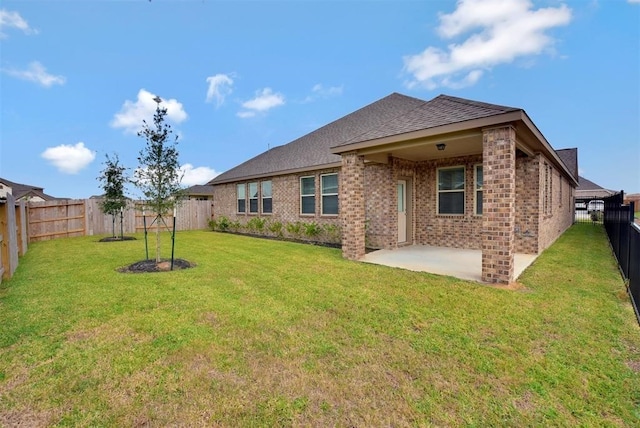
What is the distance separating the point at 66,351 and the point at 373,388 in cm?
310

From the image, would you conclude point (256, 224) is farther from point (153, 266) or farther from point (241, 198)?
point (153, 266)

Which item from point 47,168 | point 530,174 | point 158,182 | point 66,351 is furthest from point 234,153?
point 66,351

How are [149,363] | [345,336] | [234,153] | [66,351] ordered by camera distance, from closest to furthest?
[149,363], [66,351], [345,336], [234,153]

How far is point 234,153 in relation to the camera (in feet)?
68.0

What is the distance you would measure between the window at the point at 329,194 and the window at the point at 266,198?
3605 millimetres

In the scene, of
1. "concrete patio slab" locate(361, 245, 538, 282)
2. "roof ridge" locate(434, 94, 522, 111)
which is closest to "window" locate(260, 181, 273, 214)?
"concrete patio slab" locate(361, 245, 538, 282)

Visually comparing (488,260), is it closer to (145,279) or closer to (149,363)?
(149,363)

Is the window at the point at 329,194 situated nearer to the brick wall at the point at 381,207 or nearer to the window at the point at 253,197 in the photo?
the brick wall at the point at 381,207

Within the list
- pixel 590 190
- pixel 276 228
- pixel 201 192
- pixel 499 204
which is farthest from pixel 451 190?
pixel 201 192

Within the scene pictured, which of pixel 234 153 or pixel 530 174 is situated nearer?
pixel 530 174

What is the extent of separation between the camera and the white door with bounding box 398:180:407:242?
9.66m

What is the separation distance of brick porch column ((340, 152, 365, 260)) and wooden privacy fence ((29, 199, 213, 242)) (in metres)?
7.28

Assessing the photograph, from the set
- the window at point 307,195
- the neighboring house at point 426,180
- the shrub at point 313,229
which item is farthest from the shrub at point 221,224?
the shrub at point 313,229

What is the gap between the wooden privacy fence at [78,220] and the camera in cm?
1271
